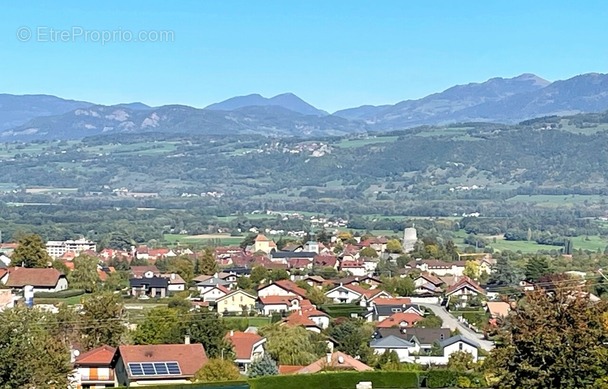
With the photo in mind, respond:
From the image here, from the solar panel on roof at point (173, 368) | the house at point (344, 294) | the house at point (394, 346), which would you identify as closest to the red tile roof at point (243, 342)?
the house at point (394, 346)

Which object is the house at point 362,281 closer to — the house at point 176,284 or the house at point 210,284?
the house at point 210,284

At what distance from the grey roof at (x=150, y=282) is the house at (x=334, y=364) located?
24442 mm

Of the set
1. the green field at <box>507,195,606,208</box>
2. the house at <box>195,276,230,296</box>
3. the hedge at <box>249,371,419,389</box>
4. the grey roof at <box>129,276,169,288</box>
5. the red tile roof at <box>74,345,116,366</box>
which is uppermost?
the red tile roof at <box>74,345,116,366</box>

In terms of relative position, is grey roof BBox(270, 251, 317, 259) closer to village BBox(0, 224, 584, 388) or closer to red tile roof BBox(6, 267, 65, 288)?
village BBox(0, 224, 584, 388)

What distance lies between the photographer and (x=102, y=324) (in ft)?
101

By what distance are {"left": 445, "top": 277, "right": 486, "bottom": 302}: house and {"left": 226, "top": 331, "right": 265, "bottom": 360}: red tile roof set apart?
2058 cm

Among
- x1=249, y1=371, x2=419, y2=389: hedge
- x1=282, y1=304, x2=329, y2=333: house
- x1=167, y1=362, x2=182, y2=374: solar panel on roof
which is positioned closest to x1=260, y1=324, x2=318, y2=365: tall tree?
x1=282, y1=304, x2=329, y2=333: house

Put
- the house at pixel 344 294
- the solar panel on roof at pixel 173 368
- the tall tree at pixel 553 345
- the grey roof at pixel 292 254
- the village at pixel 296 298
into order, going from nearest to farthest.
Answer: the tall tree at pixel 553 345 < the solar panel on roof at pixel 173 368 < the village at pixel 296 298 < the house at pixel 344 294 < the grey roof at pixel 292 254

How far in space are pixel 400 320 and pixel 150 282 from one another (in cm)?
1712

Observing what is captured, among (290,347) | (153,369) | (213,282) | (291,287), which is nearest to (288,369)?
(290,347)

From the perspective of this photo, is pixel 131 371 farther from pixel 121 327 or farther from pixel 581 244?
pixel 581 244

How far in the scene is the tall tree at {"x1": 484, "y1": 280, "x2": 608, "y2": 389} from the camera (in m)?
18.0

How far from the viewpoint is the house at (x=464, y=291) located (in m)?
52.0

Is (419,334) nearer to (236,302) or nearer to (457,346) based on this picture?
(457,346)
